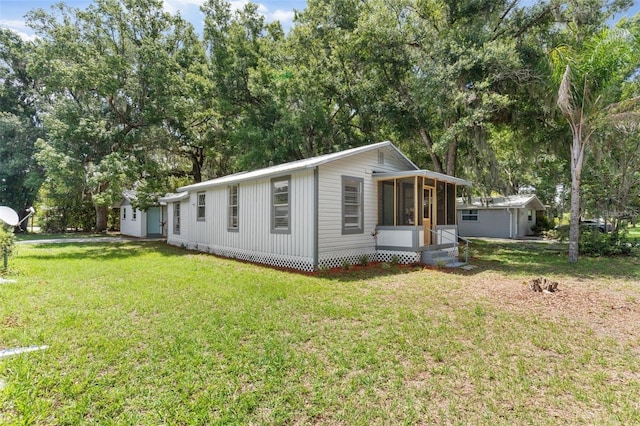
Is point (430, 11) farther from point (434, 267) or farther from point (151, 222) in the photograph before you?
point (151, 222)

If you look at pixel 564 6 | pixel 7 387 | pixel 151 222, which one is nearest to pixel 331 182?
pixel 7 387

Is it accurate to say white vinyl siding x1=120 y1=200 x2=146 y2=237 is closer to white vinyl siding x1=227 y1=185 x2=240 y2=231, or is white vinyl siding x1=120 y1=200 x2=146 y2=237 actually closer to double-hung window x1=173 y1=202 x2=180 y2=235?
double-hung window x1=173 y1=202 x2=180 y2=235

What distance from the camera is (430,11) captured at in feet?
46.5

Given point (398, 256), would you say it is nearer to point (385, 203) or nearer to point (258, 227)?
point (385, 203)

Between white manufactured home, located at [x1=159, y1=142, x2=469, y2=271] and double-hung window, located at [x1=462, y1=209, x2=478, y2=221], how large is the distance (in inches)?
499

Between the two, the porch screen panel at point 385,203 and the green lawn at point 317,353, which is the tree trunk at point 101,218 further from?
the porch screen panel at point 385,203

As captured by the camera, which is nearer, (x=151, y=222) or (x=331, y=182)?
(x=331, y=182)

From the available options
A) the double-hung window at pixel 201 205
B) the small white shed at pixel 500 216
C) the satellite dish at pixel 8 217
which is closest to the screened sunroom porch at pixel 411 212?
the double-hung window at pixel 201 205

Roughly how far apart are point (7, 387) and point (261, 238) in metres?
7.37

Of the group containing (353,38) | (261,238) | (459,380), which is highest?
(353,38)

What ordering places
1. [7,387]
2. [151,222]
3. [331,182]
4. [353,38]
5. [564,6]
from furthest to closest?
A: [151,222] < [353,38] < [564,6] < [331,182] < [7,387]

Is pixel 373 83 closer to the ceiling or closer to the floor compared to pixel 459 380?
closer to the ceiling

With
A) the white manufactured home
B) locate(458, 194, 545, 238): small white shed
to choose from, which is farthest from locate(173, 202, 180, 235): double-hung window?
locate(458, 194, 545, 238): small white shed

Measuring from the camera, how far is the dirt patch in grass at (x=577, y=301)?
4.87m
